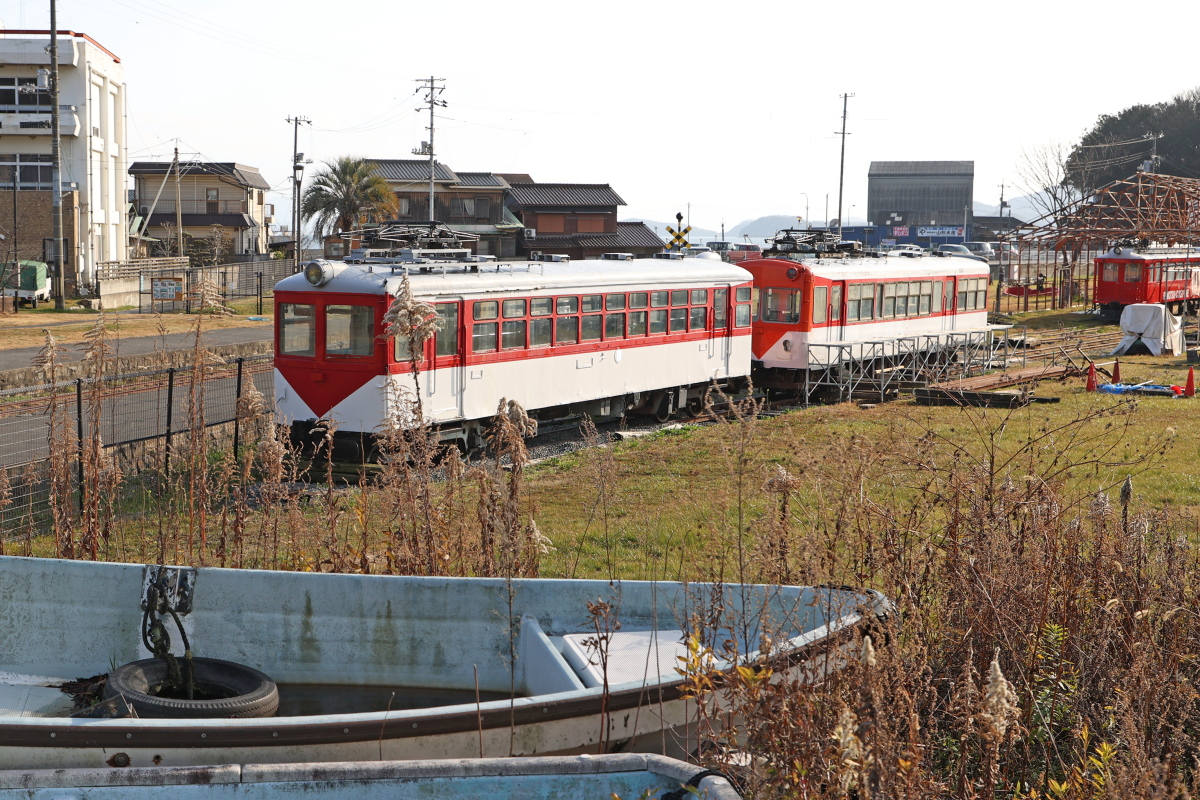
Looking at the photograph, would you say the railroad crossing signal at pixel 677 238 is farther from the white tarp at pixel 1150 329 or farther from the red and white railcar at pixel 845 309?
the white tarp at pixel 1150 329

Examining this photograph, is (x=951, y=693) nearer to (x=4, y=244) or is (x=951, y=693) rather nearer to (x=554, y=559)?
(x=554, y=559)

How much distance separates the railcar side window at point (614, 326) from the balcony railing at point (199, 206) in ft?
164

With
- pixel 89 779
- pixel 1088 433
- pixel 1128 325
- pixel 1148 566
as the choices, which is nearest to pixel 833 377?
pixel 1088 433

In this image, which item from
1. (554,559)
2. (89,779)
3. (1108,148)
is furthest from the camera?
(1108,148)

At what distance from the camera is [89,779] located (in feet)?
14.1

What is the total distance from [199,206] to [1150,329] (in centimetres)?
4967

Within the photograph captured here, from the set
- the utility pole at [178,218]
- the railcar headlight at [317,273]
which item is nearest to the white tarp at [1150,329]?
the railcar headlight at [317,273]

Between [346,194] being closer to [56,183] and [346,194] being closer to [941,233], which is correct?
[56,183]

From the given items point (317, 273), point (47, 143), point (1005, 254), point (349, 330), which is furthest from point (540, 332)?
point (1005, 254)

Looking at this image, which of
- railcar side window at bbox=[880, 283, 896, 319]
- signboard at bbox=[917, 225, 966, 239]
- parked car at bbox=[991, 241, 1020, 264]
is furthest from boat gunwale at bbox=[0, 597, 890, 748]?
signboard at bbox=[917, 225, 966, 239]

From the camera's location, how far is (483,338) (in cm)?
1450

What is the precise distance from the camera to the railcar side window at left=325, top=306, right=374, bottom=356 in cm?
1343

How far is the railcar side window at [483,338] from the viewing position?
1432cm

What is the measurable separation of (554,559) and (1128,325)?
76.0 ft
